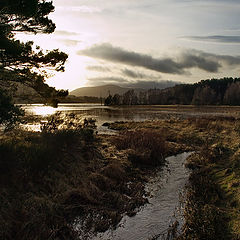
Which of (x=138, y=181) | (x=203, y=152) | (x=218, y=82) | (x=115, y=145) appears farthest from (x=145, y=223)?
(x=218, y=82)

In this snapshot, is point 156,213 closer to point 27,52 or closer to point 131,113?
point 27,52

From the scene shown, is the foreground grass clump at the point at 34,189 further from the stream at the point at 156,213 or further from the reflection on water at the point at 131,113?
the reflection on water at the point at 131,113

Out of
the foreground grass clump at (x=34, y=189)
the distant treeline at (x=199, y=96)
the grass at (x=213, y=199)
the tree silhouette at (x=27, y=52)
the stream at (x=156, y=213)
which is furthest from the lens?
the distant treeline at (x=199, y=96)

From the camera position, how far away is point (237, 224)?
6188mm

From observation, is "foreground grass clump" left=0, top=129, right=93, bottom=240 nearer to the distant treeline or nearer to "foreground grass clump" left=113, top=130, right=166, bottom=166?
"foreground grass clump" left=113, top=130, right=166, bottom=166

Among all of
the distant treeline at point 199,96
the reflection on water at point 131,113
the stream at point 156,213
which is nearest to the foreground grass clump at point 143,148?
the stream at point 156,213

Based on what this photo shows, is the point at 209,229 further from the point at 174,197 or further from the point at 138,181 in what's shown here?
the point at 138,181

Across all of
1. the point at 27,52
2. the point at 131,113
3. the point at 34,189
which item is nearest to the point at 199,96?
the point at 131,113

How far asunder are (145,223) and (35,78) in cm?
1008

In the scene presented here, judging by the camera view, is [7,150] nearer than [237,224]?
No

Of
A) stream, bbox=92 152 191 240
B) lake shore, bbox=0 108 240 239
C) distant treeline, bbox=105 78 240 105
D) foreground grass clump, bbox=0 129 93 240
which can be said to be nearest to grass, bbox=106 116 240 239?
lake shore, bbox=0 108 240 239

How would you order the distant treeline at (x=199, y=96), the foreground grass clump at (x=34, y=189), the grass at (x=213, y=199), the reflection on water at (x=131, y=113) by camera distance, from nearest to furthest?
the grass at (x=213, y=199)
the foreground grass clump at (x=34, y=189)
the reflection on water at (x=131, y=113)
the distant treeline at (x=199, y=96)

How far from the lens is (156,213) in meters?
7.98

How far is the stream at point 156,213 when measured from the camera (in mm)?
6754
